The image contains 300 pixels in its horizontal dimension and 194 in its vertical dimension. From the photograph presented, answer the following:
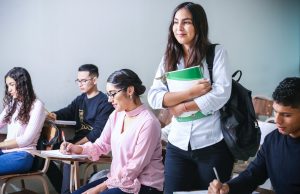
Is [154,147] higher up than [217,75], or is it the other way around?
[217,75]

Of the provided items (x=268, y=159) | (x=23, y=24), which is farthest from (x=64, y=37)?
(x=268, y=159)

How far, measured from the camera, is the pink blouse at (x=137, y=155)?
200 centimetres

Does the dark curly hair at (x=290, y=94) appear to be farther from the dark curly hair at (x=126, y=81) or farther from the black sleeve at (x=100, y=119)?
the black sleeve at (x=100, y=119)

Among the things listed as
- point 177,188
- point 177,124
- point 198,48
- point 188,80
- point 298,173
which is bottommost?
point 177,188

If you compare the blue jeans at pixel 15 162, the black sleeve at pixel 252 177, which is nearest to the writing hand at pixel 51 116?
the blue jeans at pixel 15 162

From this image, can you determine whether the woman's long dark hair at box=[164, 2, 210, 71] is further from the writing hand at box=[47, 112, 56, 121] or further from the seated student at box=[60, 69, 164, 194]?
the writing hand at box=[47, 112, 56, 121]

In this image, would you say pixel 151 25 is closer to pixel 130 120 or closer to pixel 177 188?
pixel 130 120

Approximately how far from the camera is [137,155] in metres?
2.02

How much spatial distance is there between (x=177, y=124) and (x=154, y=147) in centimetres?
36

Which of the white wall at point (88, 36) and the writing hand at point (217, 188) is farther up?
the white wall at point (88, 36)

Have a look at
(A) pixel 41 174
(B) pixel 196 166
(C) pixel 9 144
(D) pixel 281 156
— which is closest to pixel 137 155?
(B) pixel 196 166

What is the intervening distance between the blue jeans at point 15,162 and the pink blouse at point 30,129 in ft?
0.36

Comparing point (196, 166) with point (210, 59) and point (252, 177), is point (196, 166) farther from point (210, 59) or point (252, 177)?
point (210, 59)

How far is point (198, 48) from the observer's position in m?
1.74
